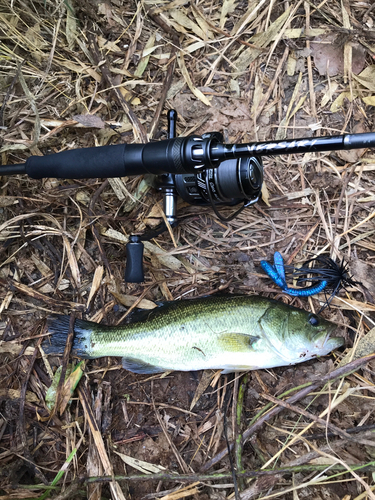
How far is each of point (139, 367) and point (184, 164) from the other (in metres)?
1.81

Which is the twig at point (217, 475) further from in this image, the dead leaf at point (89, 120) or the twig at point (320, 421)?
the dead leaf at point (89, 120)

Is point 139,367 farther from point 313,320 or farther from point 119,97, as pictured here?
point 119,97

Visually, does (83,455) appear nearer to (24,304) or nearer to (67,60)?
(24,304)

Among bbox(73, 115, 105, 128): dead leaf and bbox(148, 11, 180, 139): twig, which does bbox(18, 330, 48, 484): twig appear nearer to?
bbox(73, 115, 105, 128): dead leaf

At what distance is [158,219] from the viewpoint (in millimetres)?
3408

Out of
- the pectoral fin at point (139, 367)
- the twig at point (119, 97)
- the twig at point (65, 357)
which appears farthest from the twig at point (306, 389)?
the twig at point (119, 97)

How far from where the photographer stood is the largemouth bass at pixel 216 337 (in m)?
2.90

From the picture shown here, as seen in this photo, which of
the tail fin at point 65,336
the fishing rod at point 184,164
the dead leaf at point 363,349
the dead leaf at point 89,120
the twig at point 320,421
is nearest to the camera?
the fishing rod at point 184,164

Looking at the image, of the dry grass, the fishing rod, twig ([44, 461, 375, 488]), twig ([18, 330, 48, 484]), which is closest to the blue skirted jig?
the dry grass

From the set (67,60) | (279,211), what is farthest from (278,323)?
(67,60)

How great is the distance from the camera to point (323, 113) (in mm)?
3438

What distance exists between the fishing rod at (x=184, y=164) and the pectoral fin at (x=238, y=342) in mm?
873

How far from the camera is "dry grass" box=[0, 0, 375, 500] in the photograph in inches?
122

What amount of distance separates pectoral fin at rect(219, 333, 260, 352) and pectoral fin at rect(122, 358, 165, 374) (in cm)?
63
